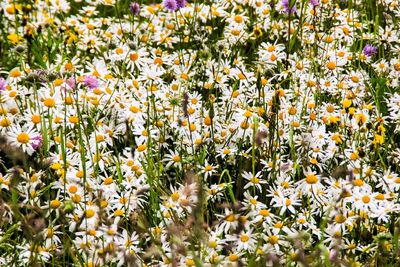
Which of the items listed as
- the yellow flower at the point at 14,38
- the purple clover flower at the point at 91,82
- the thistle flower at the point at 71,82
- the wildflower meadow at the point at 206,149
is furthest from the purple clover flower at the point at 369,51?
the yellow flower at the point at 14,38

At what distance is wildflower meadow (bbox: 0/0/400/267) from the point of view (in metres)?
2.24

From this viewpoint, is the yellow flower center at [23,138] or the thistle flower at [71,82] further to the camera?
the thistle flower at [71,82]

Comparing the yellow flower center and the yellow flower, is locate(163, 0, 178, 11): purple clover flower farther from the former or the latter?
the yellow flower center

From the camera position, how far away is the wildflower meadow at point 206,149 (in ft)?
7.34

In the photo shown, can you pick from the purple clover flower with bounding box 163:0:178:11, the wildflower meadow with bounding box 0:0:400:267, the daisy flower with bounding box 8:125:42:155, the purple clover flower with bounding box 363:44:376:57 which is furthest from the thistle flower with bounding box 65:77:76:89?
the purple clover flower with bounding box 363:44:376:57

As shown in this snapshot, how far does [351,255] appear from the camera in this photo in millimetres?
2213

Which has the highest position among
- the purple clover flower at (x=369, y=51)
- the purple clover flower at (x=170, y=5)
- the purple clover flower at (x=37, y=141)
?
the purple clover flower at (x=170, y=5)

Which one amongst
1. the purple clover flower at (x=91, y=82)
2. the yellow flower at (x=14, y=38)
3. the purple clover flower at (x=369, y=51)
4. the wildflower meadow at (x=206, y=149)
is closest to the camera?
the wildflower meadow at (x=206, y=149)

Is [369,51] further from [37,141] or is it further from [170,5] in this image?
[37,141]

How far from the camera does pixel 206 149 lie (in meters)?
2.85

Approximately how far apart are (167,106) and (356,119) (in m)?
0.89

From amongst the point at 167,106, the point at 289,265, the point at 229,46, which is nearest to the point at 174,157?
the point at 167,106

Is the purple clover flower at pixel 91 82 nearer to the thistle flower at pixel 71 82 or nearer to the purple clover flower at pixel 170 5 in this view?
the thistle flower at pixel 71 82

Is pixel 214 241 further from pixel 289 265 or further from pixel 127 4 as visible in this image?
pixel 127 4
